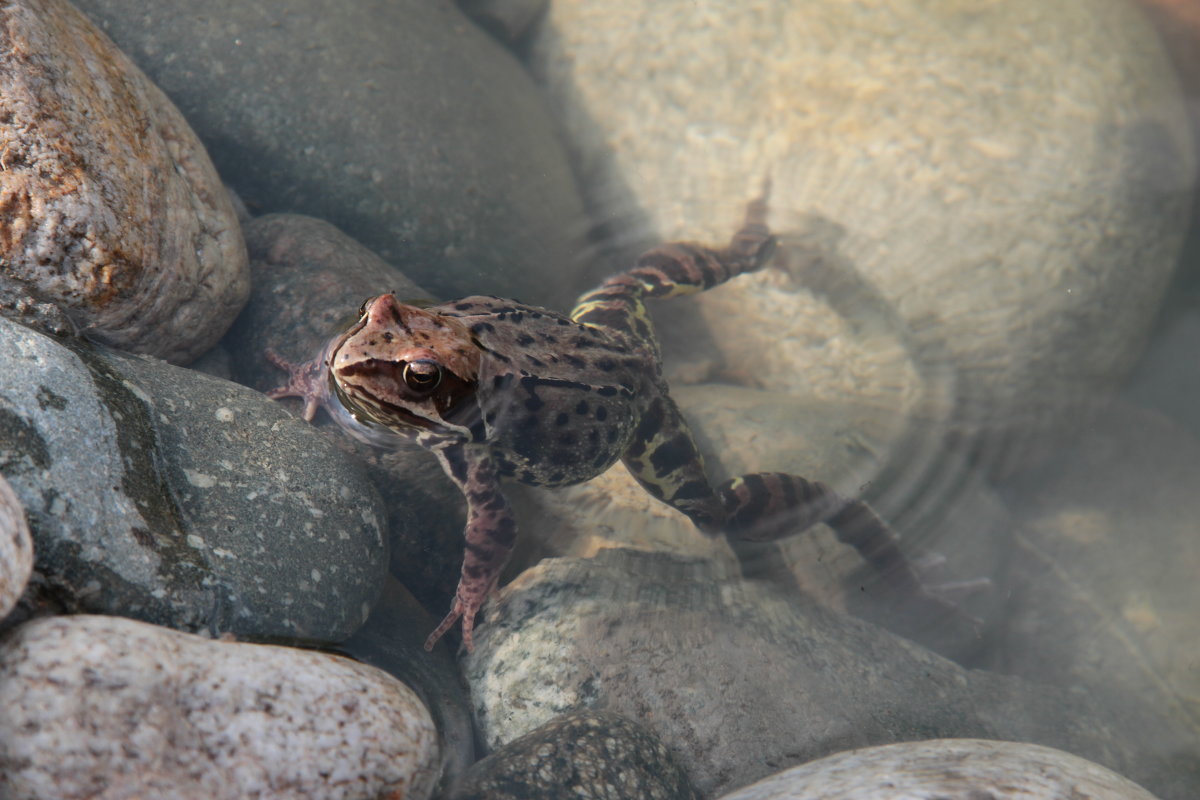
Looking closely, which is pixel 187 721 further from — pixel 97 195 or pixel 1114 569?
pixel 1114 569

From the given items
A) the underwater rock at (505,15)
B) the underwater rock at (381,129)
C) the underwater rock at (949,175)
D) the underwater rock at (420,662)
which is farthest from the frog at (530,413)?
the underwater rock at (505,15)

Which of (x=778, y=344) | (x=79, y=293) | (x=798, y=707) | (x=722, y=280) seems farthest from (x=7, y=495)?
(x=778, y=344)

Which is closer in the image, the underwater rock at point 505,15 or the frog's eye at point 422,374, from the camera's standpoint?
the frog's eye at point 422,374

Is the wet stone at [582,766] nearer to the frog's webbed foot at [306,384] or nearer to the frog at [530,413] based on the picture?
the frog at [530,413]

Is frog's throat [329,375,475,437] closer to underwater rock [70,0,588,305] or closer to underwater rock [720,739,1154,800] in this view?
underwater rock [70,0,588,305]

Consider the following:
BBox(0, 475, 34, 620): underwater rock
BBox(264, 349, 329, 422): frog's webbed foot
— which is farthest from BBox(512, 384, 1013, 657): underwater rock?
BBox(0, 475, 34, 620): underwater rock

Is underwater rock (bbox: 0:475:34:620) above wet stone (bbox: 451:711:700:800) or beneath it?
above

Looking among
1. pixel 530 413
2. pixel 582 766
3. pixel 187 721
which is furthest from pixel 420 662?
pixel 187 721
